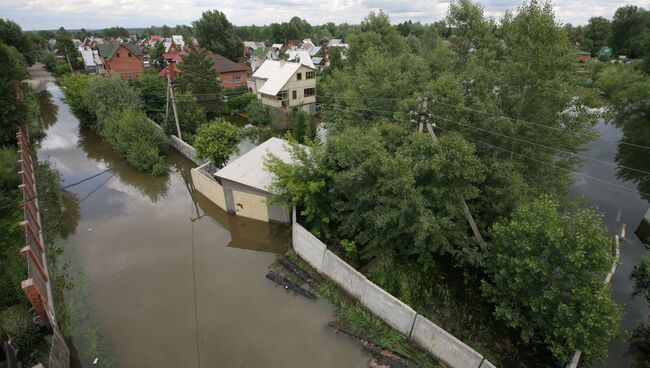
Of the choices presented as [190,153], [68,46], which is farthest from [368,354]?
[68,46]

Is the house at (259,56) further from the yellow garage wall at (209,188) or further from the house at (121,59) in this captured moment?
the yellow garage wall at (209,188)

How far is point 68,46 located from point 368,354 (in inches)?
2938

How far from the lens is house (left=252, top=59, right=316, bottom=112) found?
29.5 metres

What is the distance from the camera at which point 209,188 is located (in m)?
16.3

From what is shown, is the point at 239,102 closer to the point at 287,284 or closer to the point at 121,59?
the point at 121,59

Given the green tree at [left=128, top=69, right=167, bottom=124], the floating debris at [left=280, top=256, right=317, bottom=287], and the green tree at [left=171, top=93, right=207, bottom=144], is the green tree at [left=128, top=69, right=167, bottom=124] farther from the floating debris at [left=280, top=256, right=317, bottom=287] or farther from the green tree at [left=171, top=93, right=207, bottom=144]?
the floating debris at [left=280, top=256, right=317, bottom=287]

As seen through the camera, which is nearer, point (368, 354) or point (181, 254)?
point (368, 354)

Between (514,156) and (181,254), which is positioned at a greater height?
(514,156)

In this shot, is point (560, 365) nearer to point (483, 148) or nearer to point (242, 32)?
point (483, 148)

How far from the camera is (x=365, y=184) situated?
1078cm

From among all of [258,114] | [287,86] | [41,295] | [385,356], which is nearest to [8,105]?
[258,114]

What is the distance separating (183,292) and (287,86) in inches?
886

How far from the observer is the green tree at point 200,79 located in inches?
1077

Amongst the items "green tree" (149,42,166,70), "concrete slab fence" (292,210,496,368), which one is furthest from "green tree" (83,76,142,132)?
"green tree" (149,42,166,70)
